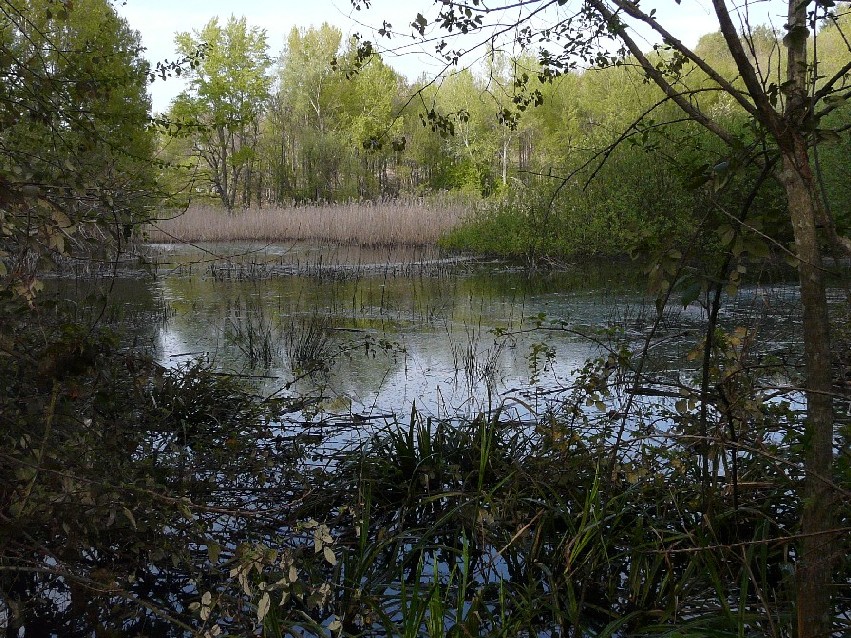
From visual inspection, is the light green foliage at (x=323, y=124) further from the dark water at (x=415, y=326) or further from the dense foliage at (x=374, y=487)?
the dense foliage at (x=374, y=487)

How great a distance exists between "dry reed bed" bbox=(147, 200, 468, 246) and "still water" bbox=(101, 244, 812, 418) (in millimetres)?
3270

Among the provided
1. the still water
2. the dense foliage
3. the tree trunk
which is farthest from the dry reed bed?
the tree trunk

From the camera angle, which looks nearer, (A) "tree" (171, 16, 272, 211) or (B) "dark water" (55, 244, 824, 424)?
(B) "dark water" (55, 244, 824, 424)

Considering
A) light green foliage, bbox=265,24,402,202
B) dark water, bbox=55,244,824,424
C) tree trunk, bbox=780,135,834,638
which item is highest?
light green foliage, bbox=265,24,402,202

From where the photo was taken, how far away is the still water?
188 inches

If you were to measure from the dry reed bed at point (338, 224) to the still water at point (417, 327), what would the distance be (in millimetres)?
3270

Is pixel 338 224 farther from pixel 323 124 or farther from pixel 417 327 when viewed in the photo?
pixel 323 124

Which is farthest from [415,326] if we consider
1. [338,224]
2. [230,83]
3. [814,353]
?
[230,83]

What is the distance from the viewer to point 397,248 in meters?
15.9

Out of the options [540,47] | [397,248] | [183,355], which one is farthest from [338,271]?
[540,47]

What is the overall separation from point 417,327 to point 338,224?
10079mm

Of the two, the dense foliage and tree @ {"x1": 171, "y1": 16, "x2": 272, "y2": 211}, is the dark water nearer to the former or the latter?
the dense foliage

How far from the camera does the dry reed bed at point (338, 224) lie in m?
16.3

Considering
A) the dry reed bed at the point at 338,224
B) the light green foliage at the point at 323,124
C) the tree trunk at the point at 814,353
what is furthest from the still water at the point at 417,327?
the light green foliage at the point at 323,124
